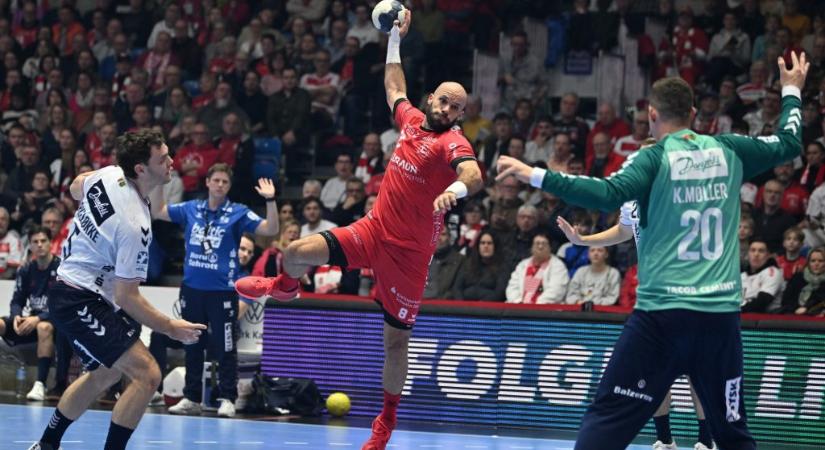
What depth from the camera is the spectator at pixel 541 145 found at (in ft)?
56.2

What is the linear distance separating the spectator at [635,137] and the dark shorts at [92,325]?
31.7ft

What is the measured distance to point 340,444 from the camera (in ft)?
36.4

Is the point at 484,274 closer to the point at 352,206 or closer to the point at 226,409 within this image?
the point at 352,206

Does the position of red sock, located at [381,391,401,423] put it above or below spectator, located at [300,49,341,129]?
below

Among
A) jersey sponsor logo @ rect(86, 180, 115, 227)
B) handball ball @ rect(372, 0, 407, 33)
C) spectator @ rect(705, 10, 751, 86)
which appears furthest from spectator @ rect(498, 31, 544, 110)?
jersey sponsor logo @ rect(86, 180, 115, 227)

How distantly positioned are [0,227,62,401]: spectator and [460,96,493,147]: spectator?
612 centimetres

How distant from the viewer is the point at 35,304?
15523 mm

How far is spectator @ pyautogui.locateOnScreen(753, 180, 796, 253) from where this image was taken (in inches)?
584

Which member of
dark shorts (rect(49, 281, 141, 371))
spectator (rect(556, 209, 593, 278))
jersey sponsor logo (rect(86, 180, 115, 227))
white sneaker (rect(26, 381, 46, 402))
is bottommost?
white sneaker (rect(26, 381, 46, 402))

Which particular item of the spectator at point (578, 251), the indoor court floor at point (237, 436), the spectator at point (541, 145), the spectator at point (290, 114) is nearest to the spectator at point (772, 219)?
the spectator at point (578, 251)

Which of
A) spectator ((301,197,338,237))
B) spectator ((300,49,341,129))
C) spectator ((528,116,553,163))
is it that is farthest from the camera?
spectator ((300,49,341,129))

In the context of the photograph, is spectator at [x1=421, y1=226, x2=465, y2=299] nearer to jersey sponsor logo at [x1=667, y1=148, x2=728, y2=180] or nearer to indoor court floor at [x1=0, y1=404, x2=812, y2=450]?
indoor court floor at [x1=0, y1=404, x2=812, y2=450]

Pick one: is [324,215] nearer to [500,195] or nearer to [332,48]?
[500,195]

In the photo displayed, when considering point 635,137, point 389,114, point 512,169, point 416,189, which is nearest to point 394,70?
point 416,189
